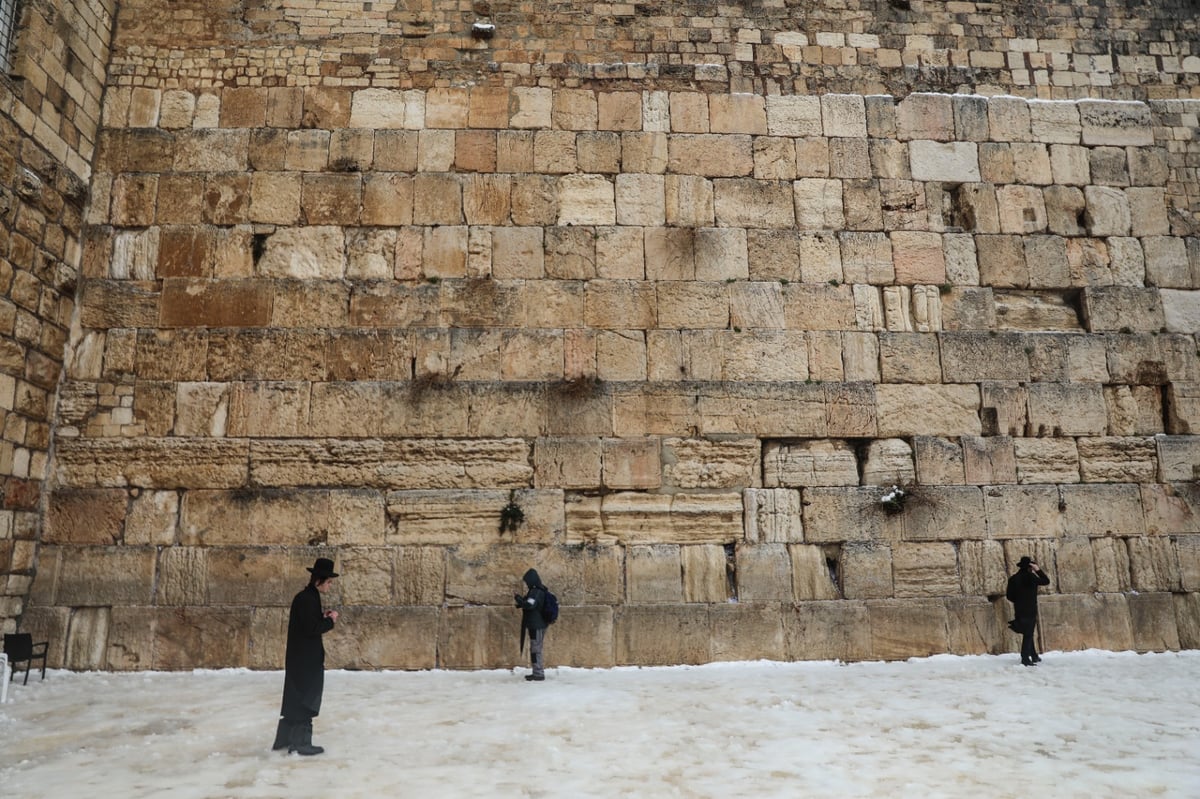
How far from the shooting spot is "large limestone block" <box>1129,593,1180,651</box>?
301 inches

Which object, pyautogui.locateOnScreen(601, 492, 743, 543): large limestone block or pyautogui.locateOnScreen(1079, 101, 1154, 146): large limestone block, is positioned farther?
pyautogui.locateOnScreen(1079, 101, 1154, 146): large limestone block

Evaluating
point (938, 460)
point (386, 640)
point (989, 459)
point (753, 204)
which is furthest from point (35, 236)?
point (989, 459)

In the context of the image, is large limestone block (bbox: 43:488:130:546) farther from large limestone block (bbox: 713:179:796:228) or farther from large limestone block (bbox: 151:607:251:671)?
large limestone block (bbox: 713:179:796:228)

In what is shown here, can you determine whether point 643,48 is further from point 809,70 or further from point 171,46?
point 171,46

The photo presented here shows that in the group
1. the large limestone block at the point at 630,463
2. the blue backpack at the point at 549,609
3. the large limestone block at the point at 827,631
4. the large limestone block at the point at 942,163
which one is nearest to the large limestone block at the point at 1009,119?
the large limestone block at the point at 942,163

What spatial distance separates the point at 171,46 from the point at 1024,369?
9.70 metres

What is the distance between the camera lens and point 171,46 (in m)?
8.48

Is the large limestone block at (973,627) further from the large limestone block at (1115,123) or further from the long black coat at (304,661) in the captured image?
the long black coat at (304,661)

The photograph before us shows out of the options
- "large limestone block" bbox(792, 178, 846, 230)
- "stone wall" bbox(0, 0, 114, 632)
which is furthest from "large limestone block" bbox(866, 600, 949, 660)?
"stone wall" bbox(0, 0, 114, 632)

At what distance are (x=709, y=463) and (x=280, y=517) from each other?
13.6 ft

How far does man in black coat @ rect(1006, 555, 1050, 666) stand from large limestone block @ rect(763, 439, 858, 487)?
5.38 ft

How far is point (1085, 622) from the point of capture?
7641 mm

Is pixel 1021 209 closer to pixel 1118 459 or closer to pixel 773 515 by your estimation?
pixel 1118 459

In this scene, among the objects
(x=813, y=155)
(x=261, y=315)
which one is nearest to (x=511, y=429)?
(x=261, y=315)
